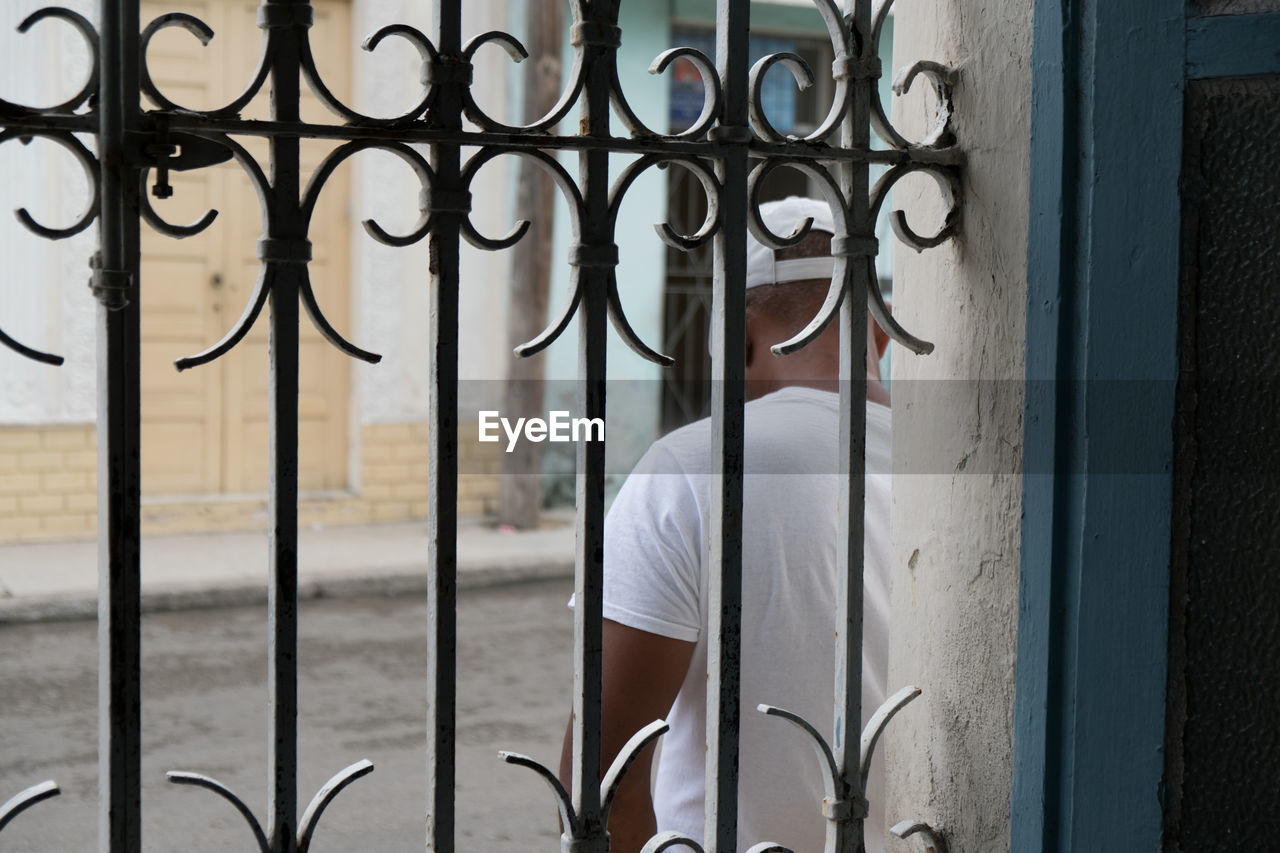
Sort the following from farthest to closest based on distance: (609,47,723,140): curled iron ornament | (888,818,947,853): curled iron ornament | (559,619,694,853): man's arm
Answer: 1. (559,619,694,853): man's arm
2. (888,818,947,853): curled iron ornament
3. (609,47,723,140): curled iron ornament

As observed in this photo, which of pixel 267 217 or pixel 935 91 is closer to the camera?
pixel 267 217

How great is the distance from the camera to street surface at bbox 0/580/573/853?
444 cm

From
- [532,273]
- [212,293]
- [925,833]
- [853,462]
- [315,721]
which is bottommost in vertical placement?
[315,721]

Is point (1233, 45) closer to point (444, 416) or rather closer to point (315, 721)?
point (444, 416)

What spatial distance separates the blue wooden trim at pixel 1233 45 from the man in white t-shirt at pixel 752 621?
911 millimetres

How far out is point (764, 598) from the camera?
2.11 metres

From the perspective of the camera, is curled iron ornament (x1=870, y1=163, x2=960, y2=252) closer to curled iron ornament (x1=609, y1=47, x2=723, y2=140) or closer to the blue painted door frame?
the blue painted door frame

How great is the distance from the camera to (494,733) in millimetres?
5289

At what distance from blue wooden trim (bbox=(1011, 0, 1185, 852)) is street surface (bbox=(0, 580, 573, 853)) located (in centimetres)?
305

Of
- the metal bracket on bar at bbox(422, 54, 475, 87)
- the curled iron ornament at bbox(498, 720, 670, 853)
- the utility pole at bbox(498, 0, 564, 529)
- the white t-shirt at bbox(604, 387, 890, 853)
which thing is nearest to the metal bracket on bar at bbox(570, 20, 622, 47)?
the metal bracket on bar at bbox(422, 54, 475, 87)

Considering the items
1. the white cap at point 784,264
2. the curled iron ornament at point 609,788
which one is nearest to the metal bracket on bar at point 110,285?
the curled iron ornament at point 609,788

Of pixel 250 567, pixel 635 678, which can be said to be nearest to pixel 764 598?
pixel 635 678

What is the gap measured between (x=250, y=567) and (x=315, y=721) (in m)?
2.55

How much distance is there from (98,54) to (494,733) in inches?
171
